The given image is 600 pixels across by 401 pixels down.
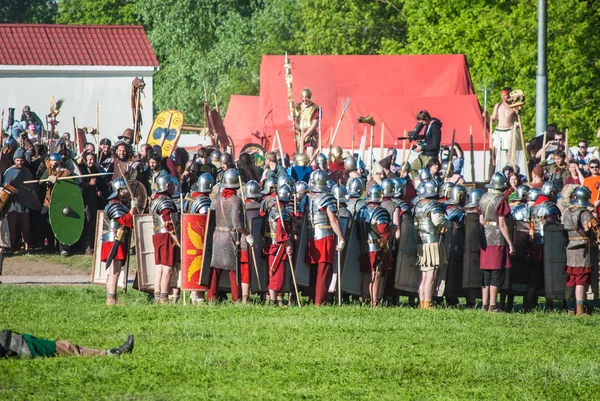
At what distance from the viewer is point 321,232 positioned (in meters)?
14.5

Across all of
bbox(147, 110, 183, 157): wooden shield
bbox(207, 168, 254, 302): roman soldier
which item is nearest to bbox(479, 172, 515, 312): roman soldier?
bbox(207, 168, 254, 302): roman soldier

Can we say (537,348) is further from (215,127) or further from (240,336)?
(215,127)

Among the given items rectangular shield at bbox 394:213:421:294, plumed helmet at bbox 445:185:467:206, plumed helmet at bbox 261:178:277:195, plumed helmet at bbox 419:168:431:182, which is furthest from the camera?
plumed helmet at bbox 419:168:431:182

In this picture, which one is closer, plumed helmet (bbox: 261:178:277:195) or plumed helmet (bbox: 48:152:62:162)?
plumed helmet (bbox: 261:178:277:195)

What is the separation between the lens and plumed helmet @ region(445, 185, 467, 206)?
49.6 feet

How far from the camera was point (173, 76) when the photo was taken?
55500 millimetres

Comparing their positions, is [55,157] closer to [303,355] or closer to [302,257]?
Result: [302,257]

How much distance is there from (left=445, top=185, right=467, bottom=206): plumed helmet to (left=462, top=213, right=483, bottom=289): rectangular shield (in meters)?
0.19

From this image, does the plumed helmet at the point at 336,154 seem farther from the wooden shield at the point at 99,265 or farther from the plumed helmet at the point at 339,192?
the wooden shield at the point at 99,265

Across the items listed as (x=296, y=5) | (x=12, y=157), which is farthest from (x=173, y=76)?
(x=12, y=157)

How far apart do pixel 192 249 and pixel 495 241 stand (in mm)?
3368

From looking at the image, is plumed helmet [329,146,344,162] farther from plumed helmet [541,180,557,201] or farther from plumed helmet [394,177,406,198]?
plumed helmet [541,180,557,201]

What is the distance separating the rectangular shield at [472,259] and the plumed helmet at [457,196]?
7.4 inches

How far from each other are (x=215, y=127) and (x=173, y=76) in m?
31.0
